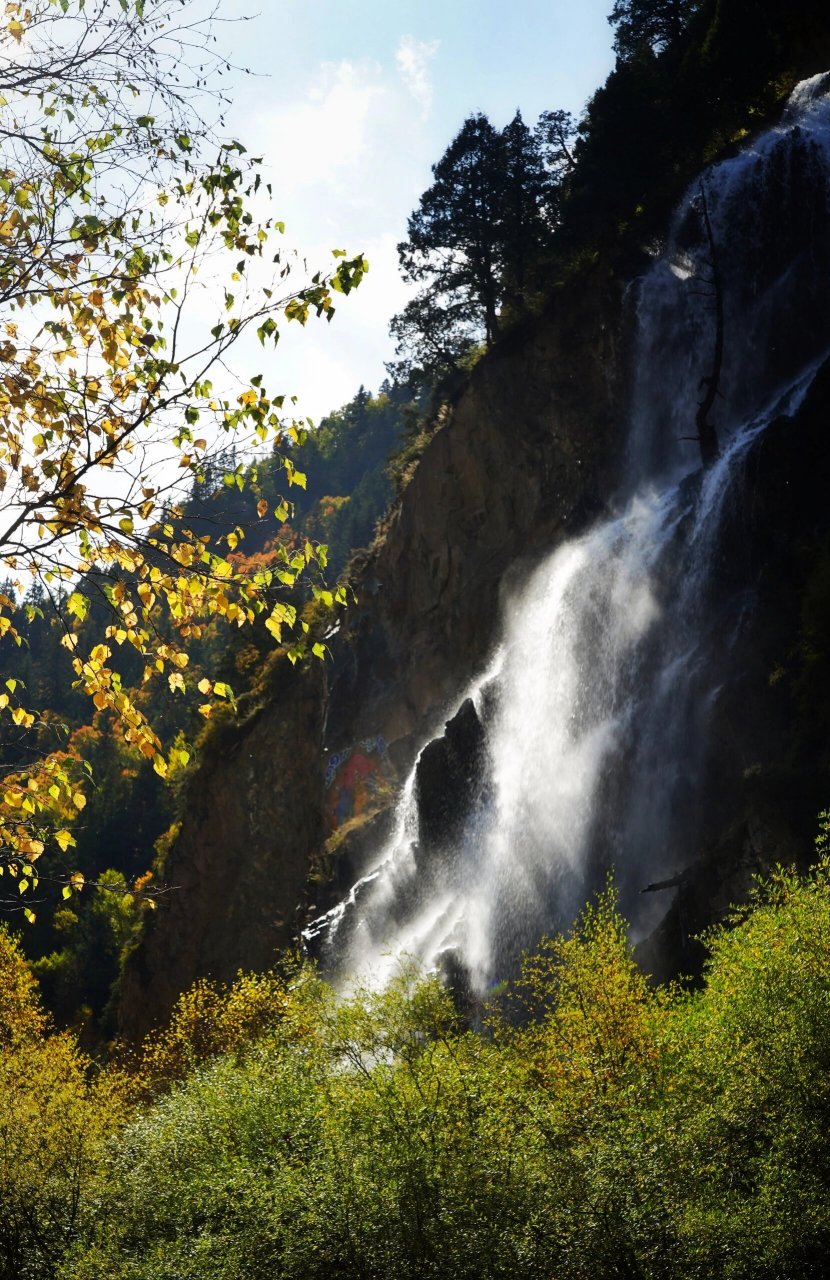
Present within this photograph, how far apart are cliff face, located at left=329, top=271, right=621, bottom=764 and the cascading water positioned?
77.1 inches

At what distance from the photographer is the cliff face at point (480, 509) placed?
36.6 meters

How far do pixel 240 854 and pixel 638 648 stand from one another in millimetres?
26889

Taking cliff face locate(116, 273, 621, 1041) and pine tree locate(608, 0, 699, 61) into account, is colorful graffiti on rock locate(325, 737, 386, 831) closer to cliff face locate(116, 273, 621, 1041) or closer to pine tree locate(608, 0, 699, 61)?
cliff face locate(116, 273, 621, 1041)

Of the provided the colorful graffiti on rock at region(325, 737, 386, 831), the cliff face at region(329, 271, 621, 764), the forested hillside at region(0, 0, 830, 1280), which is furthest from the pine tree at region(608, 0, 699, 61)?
the colorful graffiti on rock at region(325, 737, 386, 831)

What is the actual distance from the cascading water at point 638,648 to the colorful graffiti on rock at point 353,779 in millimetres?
4062

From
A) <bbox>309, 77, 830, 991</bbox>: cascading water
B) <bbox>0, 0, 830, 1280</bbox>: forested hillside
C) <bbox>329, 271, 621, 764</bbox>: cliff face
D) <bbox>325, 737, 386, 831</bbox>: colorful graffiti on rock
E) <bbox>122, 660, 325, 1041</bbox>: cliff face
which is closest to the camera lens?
<bbox>0, 0, 830, 1280</bbox>: forested hillside

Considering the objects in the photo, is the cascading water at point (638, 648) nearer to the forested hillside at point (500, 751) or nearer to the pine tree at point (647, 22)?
the forested hillside at point (500, 751)

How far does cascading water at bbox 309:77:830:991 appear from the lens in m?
25.7

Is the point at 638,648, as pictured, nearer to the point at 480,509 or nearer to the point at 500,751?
the point at 500,751

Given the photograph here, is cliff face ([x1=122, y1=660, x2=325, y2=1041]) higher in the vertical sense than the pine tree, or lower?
lower

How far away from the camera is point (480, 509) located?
4028cm

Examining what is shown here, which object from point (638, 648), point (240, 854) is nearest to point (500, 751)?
point (638, 648)

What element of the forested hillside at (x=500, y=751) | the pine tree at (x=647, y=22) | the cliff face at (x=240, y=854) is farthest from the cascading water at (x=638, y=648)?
the pine tree at (x=647, y=22)

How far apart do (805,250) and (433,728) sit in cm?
1792
